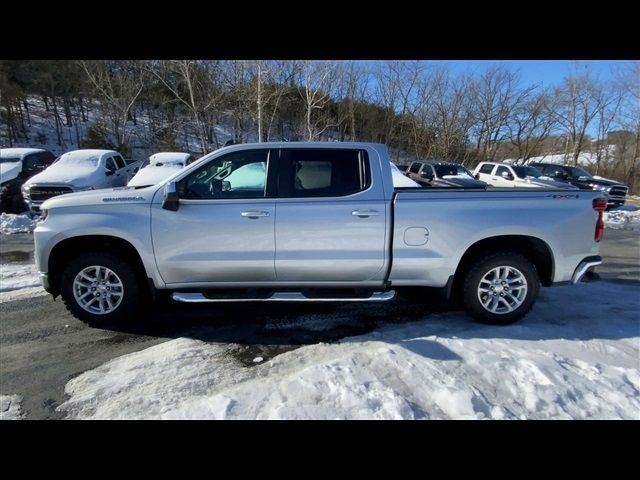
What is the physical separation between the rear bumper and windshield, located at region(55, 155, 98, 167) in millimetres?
12356

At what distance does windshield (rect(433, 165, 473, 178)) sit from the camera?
15.8m

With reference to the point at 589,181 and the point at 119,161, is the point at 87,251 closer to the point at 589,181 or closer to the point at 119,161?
the point at 119,161

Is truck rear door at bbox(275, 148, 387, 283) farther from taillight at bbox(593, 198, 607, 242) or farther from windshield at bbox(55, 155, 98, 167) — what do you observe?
windshield at bbox(55, 155, 98, 167)

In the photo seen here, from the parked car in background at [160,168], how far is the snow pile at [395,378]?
847 centimetres

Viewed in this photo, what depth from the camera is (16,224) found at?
29.0 ft

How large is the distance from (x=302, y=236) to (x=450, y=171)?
14232 millimetres

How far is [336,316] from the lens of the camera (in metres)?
4.11

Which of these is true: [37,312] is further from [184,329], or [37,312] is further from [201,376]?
[201,376]

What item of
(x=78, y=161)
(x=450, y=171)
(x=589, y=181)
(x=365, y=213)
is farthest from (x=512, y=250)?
(x=589, y=181)

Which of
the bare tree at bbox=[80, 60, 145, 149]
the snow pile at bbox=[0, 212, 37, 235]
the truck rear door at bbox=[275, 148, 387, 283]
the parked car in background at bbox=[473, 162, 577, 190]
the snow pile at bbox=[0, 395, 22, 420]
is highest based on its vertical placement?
the bare tree at bbox=[80, 60, 145, 149]

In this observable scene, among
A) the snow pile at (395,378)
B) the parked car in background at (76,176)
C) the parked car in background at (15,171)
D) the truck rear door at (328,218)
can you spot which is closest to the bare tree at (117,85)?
the parked car in background at (15,171)

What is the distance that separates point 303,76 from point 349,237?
24071 millimetres

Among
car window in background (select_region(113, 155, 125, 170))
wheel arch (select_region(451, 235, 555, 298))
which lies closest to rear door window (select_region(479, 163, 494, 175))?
wheel arch (select_region(451, 235, 555, 298))

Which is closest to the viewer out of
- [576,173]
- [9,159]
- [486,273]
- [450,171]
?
[486,273]
